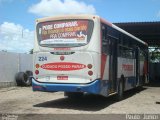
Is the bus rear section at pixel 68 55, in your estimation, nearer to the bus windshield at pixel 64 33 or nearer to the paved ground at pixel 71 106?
the bus windshield at pixel 64 33

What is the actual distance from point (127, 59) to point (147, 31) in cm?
1289

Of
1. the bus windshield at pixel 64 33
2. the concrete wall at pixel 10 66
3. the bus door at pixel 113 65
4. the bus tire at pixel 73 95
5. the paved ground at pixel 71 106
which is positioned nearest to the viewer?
the paved ground at pixel 71 106

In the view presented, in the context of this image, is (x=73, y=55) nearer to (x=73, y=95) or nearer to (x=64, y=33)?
(x=64, y=33)

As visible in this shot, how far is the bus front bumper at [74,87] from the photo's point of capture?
1298cm

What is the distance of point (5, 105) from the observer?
47.2ft

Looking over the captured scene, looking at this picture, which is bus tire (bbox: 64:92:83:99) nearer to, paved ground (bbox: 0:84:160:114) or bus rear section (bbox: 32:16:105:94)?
paved ground (bbox: 0:84:160:114)

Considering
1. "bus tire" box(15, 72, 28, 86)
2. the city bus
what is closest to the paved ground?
the city bus

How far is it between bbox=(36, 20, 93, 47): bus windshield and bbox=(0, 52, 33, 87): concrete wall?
9.68m

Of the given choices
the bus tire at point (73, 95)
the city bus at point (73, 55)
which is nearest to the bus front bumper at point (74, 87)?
the city bus at point (73, 55)

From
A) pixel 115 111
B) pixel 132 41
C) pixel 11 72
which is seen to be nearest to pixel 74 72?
pixel 115 111

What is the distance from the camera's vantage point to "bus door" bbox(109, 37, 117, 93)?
1516cm

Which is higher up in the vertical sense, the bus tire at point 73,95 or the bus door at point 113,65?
the bus door at point 113,65

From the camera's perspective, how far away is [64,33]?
13.7 m

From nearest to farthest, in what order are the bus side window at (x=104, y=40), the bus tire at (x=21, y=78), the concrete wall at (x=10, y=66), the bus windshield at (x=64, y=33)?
the bus windshield at (x=64, y=33), the bus side window at (x=104, y=40), the concrete wall at (x=10, y=66), the bus tire at (x=21, y=78)
